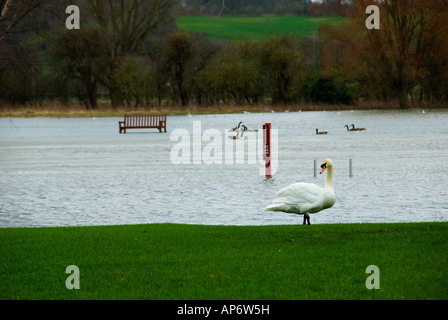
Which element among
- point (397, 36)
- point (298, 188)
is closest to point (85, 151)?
point (298, 188)

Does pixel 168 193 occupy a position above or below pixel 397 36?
below

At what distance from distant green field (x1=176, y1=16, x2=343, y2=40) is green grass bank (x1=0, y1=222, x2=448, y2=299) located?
301 feet

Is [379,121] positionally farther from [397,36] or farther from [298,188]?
[298,188]

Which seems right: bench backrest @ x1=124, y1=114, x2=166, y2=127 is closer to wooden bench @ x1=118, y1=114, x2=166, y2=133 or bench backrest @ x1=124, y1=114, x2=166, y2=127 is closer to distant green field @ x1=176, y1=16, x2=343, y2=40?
wooden bench @ x1=118, y1=114, x2=166, y2=133

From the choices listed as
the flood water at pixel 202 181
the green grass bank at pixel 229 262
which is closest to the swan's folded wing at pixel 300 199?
the green grass bank at pixel 229 262

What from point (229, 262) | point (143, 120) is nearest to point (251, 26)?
point (143, 120)

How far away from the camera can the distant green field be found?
104625mm

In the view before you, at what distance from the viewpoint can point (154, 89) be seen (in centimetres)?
7638

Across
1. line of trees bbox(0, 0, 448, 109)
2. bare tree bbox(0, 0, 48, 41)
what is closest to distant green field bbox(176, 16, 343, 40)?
line of trees bbox(0, 0, 448, 109)

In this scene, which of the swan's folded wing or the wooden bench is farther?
the wooden bench

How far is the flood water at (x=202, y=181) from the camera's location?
14.5 metres

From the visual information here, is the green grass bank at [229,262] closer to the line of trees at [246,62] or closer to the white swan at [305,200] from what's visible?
the white swan at [305,200]
